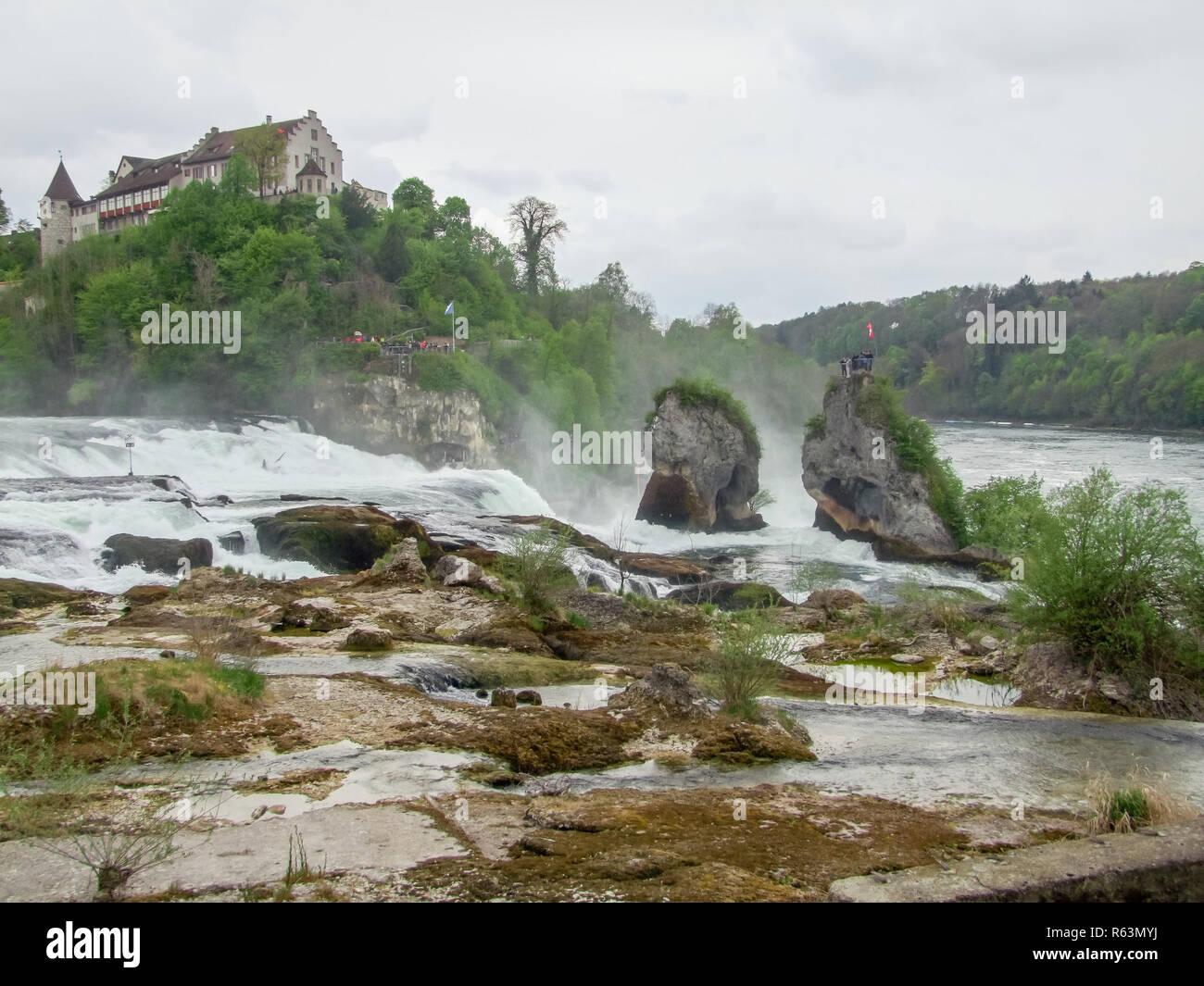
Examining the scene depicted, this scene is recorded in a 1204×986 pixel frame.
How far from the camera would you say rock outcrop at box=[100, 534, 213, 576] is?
1139 inches

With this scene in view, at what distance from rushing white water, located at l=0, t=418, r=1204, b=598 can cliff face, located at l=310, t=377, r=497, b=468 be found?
1.88 metres

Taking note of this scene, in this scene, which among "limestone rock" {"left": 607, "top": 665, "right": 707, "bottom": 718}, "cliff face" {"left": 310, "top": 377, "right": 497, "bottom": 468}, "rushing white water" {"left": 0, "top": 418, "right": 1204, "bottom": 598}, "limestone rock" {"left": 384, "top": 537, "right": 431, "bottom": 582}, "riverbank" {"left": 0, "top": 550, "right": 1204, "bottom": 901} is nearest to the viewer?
"riverbank" {"left": 0, "top": 550, "right": 1204, "bottom": 901}

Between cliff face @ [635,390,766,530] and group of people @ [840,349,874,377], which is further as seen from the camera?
cliff face @ [635,390,766,530]

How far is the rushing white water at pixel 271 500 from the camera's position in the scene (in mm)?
30567

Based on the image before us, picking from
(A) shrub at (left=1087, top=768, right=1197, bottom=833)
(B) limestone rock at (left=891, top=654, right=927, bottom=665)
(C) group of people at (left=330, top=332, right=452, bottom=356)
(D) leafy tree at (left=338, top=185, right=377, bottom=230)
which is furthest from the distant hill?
(A) shrub at (left=1087, top=768, right=1197, bottom=833)

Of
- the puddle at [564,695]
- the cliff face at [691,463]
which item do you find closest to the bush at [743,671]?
the puddle at [564,695]

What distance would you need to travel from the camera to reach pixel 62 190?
97.1m

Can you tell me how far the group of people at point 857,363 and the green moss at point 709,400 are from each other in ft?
19.8

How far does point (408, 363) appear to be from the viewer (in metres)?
68.8

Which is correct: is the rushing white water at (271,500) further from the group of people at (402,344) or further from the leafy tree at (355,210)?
the leafy tree at (355,210)

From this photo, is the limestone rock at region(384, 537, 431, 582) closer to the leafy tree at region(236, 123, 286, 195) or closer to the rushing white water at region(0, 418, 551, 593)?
the rushing white water at region(0, 418, 551, 593)
